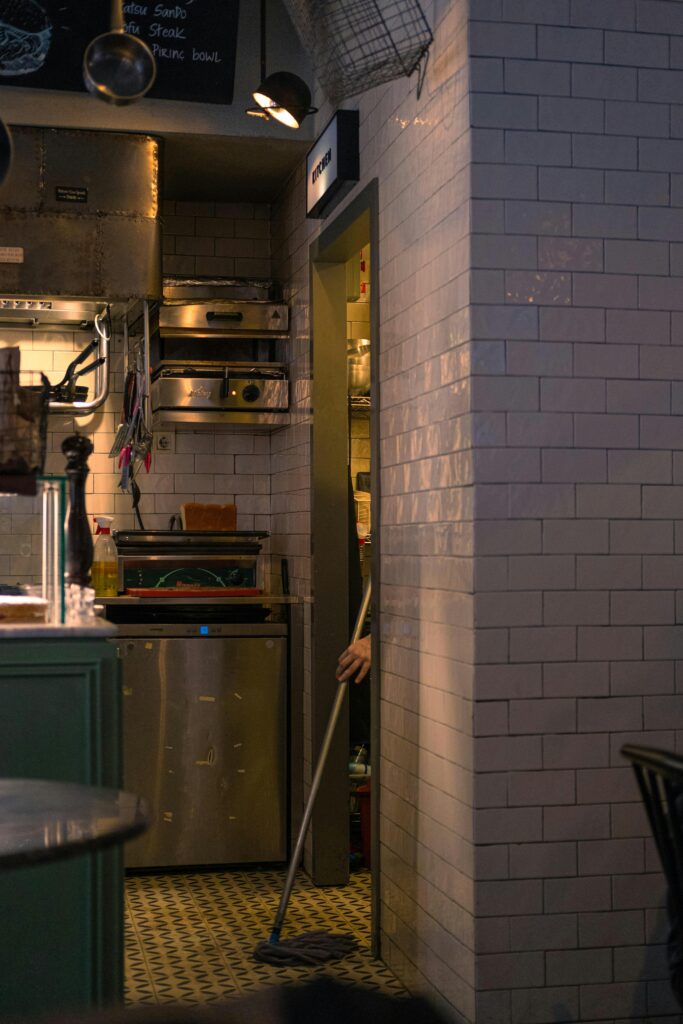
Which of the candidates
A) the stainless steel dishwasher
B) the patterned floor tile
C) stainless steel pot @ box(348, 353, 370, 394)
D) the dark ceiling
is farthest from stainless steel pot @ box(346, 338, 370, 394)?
the patterned floor tile

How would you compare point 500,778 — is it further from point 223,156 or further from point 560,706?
point 223,156

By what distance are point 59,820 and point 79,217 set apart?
156 inches

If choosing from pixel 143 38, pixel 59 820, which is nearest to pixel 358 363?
pixel 143 38

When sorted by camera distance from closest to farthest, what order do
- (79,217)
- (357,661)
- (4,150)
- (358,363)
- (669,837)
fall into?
(669,837) → (4,150) → (357,661) → (79,217) → (358,363)

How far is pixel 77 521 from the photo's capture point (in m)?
3.82

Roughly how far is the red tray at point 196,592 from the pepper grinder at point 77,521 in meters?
1.79

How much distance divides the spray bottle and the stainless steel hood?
3.73ft

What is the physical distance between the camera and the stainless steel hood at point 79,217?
17.9 feet

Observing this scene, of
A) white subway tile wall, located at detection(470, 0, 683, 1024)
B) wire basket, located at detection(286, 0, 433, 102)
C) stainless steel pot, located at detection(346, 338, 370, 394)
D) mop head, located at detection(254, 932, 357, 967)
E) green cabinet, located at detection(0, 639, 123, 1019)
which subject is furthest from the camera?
stainless steel pot, located at detection(346, 338, 370, 394)

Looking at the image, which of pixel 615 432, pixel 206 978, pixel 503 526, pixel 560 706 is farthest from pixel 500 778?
pixel 206 978

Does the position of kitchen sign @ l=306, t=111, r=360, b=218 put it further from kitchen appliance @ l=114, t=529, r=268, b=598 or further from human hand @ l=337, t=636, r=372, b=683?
human hand @ l=337, t=636, r=372, b=683

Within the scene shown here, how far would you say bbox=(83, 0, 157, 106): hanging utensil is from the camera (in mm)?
3842

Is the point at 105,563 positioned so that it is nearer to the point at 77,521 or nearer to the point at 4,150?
the point at 77,521

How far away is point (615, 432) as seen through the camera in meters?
3.53
